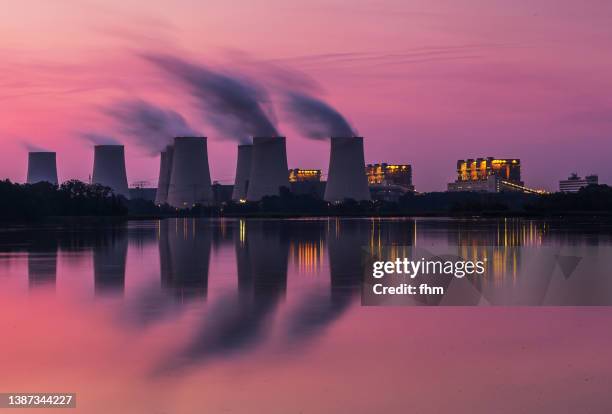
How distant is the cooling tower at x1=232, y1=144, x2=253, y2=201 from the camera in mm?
116625

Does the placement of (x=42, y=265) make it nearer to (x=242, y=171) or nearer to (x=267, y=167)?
(x=267, y=167)

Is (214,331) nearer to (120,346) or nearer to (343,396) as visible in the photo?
(120,346)

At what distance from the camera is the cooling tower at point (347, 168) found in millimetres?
90938

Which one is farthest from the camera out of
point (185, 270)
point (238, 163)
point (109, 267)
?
point (238, 163)

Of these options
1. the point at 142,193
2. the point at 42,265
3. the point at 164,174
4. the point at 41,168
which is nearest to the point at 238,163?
the point at 164,174

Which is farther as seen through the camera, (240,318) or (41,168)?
(41,168)

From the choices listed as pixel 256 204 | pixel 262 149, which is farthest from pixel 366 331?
pixel 256 204

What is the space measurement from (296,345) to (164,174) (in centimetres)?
11741

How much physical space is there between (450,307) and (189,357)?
15.9 ft

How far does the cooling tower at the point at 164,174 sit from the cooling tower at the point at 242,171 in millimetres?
8902

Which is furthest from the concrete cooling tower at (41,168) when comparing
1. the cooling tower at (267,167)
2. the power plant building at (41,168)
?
the cooling tower at (267,167)

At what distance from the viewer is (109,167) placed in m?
103

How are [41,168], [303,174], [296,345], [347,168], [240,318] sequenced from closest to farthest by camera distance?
1. [296,345]
2. [240,318]
3. [347,168]
4. [41,168]
5. [303,174]

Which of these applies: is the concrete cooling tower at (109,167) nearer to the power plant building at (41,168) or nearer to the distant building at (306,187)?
the power plant building at (41,168)
